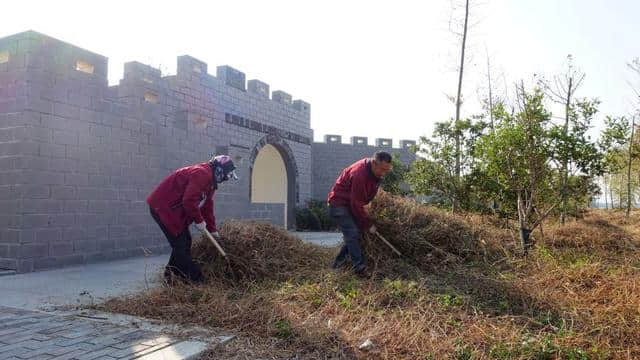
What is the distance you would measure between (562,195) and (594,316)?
→ 11.2 feet

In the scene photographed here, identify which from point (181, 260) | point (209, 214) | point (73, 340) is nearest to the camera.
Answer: point (73, 340)

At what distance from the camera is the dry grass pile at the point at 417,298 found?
3.24m

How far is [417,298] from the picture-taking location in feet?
13.8

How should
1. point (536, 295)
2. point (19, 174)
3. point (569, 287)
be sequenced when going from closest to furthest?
point (536, 295) → point (569, 287) → point (19, 174)

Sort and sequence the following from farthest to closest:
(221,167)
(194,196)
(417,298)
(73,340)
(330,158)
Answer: (330,158) → (221,167) → (194,196) → (417,298) → (73,340)

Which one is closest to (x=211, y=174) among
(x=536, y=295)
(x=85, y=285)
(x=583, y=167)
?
(x=85, y=285)

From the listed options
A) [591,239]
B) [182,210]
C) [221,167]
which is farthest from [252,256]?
[591,239]

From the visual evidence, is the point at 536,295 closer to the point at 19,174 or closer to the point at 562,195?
the point at 562,195

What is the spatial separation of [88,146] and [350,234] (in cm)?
428

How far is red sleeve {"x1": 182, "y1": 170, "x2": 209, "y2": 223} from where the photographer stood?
4.76 m

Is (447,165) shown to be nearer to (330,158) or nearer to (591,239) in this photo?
(591,239)

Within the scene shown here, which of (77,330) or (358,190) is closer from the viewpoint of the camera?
(77,330)

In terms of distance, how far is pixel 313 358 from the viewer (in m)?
3.13

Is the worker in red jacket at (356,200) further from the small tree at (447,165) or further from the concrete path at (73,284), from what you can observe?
the small tree at (447,165)
